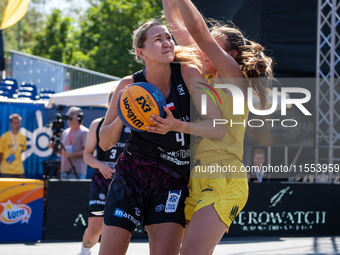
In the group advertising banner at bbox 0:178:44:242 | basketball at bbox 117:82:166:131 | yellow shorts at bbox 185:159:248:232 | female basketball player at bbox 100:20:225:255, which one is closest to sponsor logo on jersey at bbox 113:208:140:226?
female basketball player at bbox 100:20:225:255

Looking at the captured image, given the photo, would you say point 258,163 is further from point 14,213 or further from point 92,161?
point 14,213

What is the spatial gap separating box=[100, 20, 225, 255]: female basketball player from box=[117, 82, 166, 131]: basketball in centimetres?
16

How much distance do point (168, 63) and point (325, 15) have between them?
6251 mm

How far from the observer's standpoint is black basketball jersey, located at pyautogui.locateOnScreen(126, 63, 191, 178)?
2846mm

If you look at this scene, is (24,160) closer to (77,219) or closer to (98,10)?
(77,219)

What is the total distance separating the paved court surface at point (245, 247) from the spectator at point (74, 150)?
1.64 metres

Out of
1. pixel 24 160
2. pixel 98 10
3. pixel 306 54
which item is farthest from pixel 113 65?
pixel 306 54

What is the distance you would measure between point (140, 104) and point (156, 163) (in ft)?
1.54

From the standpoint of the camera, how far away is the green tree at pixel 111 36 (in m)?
26.1

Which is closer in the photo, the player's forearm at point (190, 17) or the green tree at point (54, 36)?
the player's forearm at point (190, 17)

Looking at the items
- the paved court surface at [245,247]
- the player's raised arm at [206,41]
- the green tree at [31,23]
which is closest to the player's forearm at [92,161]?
the paved court surface at [245,247]

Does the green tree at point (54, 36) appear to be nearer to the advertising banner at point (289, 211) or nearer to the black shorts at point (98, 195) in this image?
the advertising banner at point (289, 211)

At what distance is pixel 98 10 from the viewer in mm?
28406

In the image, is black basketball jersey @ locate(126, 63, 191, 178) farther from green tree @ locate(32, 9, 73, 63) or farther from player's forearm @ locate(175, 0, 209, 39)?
green tree @ locate(32, 9, 73, 63)
